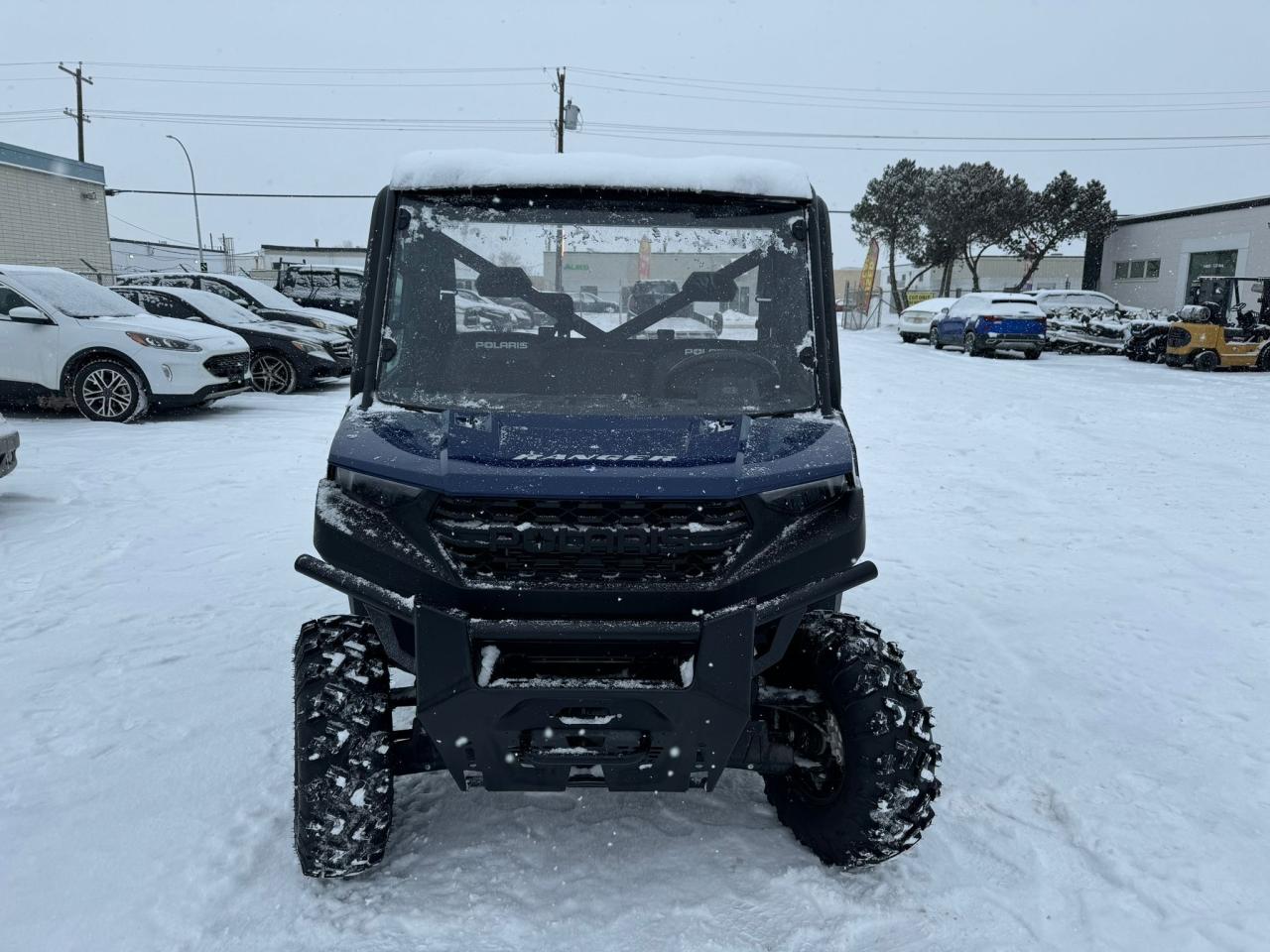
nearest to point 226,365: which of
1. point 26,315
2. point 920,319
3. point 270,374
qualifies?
point 26,315

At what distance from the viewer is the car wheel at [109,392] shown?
10.2m

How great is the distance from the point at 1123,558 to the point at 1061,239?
40.9 meters

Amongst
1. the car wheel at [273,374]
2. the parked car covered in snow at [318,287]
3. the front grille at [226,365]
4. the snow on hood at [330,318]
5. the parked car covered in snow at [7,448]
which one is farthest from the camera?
the parked car covered in snow at [318,287]

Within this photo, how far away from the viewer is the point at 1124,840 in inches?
120

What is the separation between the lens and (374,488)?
8.35 feet

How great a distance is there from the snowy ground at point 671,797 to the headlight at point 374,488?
1160mm

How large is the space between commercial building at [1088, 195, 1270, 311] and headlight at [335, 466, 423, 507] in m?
38.9

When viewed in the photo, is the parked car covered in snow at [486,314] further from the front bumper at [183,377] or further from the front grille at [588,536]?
the front bumper at [183,377]

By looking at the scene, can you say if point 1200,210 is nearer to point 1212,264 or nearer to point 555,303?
point 1212,264

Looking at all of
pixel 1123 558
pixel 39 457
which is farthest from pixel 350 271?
pixel 1123 558

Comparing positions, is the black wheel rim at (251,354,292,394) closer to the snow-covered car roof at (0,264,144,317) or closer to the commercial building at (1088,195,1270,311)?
the snow-covered car roof at (0,264,144,317)

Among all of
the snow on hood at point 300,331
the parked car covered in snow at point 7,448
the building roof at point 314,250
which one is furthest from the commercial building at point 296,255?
the parked car covered in snow at point 7,448

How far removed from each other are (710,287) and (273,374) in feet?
38.6

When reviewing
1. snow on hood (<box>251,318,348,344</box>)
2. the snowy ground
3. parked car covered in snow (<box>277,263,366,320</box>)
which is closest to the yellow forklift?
the snowy ground
